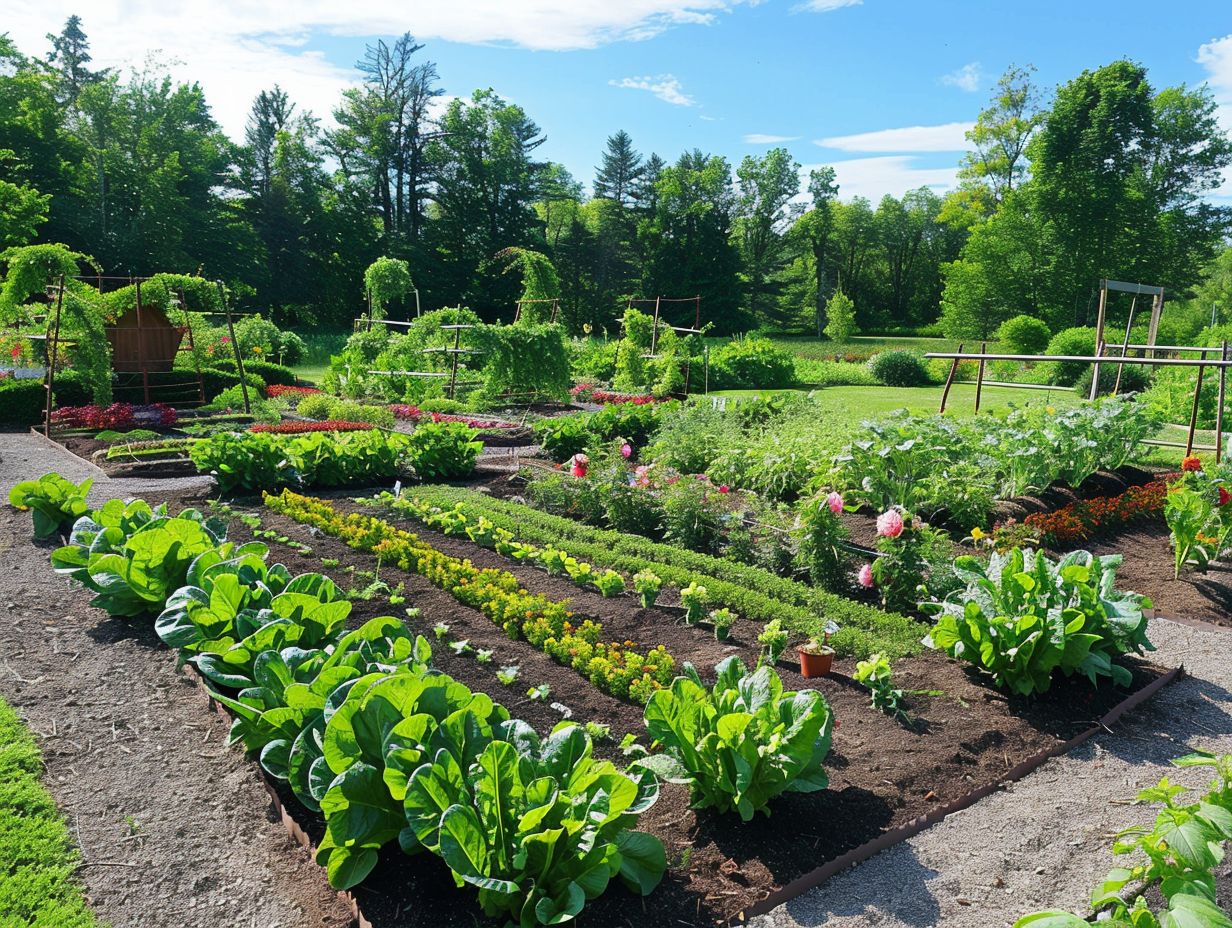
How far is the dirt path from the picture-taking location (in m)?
2.78

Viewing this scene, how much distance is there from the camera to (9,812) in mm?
3205

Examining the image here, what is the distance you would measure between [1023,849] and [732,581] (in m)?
3.09

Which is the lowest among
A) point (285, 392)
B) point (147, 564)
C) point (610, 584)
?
point (285, 392)

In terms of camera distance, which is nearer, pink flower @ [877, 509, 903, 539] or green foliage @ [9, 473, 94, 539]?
pink flower @ [877, 509, 903, 539]

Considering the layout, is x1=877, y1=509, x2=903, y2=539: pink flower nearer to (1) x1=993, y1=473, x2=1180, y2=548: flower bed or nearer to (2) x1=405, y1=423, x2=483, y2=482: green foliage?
(1) x1=993, y1=473, x2=1180, y2=548: flower bed

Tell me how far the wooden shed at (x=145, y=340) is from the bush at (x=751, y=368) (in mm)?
13147

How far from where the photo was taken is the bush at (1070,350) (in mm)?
21938

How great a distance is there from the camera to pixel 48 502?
273 inches

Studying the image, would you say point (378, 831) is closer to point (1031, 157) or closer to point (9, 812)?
point (9, 812)

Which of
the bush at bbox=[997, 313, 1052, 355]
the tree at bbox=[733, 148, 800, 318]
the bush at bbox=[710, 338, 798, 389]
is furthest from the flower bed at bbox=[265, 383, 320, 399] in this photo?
the tree at bbox=[733, 148, 800, 318]

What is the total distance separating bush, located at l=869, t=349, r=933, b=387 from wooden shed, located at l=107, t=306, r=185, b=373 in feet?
62.7

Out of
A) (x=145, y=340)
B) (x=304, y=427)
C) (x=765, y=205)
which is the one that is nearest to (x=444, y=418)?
(x=304, y=427)

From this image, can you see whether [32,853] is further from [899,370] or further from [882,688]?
[899,370]

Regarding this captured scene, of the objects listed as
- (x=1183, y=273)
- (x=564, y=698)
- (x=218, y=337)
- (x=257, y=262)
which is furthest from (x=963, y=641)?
(x=1183, y=273)
